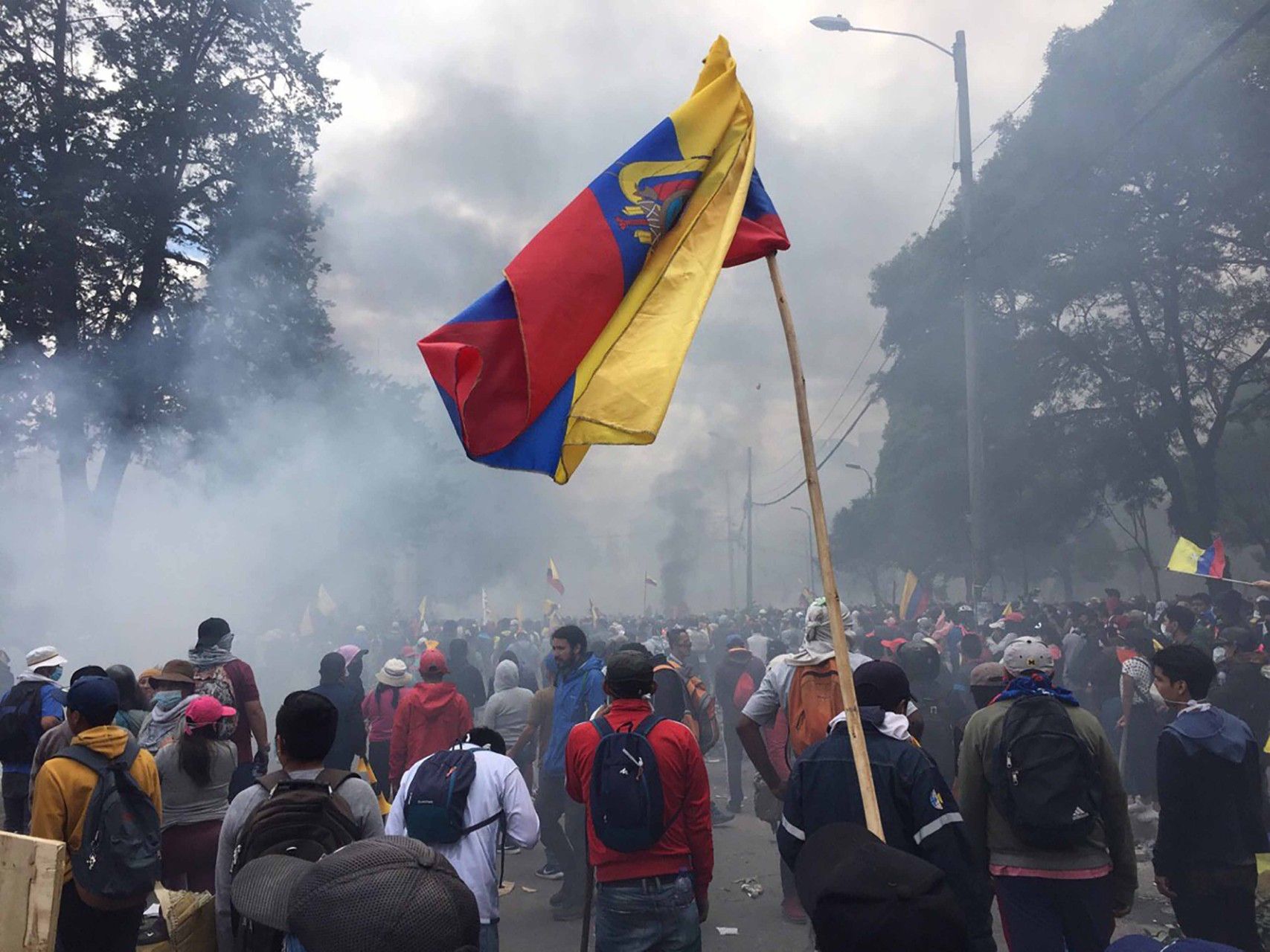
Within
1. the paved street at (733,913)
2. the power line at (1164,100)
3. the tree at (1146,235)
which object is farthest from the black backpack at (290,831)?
the tree at (1146,235)

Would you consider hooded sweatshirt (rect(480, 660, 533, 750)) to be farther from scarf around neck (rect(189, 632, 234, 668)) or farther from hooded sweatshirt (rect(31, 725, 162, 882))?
hooded sweatshirt (rect(31, 725, 162, 882))

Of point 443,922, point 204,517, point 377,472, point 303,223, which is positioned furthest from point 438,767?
point 377,472

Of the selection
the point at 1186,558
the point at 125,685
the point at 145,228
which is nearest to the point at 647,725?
the point at 125,685

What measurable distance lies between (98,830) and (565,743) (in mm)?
3396

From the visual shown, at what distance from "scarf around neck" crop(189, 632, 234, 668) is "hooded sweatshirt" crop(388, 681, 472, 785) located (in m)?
1.24

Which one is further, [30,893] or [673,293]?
[673,293]

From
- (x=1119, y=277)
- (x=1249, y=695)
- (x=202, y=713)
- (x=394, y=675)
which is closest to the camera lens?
(x=202, y=713)

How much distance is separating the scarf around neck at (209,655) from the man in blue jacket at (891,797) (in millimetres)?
4065

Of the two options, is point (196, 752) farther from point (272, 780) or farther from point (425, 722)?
point (425, 722)

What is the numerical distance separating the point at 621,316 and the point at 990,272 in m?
24.1

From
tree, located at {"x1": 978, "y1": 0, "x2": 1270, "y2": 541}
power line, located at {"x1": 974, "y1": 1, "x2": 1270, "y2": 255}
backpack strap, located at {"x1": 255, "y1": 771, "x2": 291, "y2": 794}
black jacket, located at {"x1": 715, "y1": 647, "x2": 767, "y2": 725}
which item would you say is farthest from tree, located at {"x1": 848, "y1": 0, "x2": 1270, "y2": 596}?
backpack strap, located at {"x1": 255, "y1": 771, "x2": 291, "y2": 794}

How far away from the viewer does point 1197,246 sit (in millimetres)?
21094

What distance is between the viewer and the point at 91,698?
3.93 meters

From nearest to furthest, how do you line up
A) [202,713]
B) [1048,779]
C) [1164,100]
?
[1048,779] → [202,713] → [1164,100]
